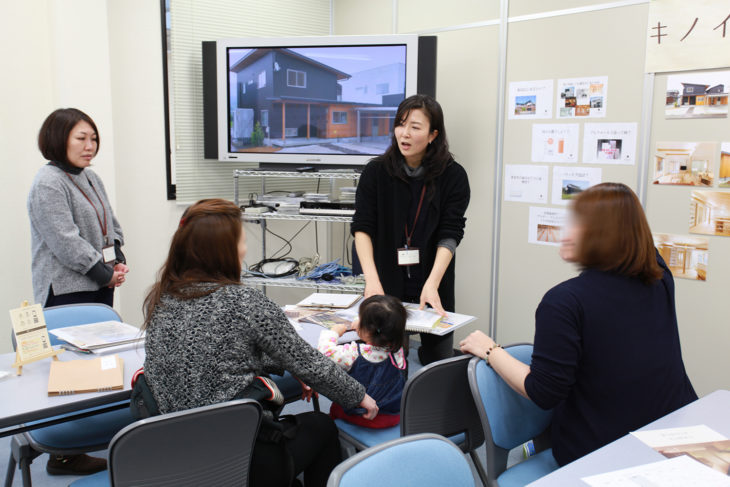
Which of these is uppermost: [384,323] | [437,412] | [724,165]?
[724,165]

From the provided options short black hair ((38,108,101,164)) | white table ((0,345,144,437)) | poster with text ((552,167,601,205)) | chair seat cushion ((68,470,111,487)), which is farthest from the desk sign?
poster with text ((552,167,601,205))

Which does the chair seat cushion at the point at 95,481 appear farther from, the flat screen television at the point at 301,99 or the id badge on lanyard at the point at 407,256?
the flat screen television at the point at 301,99

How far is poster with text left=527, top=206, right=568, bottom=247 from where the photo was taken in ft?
11.6

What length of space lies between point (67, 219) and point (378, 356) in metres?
1.56

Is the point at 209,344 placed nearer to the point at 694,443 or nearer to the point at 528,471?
the point at 528,471

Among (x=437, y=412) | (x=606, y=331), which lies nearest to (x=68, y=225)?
(x=437, y=412)

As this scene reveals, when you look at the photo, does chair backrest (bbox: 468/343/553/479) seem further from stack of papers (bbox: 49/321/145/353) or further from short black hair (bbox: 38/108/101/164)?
short black hair (bbox: 38/108/101/164)

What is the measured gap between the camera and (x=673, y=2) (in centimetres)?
297

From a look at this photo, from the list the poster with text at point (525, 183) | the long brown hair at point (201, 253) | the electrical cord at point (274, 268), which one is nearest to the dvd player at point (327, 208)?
the electrical cord at point (274, 268)

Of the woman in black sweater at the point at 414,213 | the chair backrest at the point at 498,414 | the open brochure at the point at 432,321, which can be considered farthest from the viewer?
the woman in black sweater at the point at 414,213

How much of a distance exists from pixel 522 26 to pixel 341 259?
2.21m

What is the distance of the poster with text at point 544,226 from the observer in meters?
3.53

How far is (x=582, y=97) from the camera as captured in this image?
11.1ft

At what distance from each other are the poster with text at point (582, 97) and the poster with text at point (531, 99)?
63 mm
